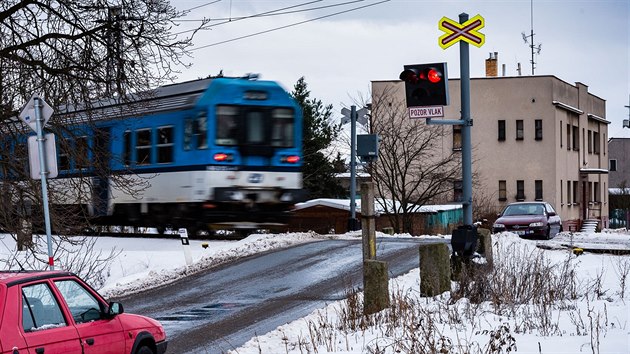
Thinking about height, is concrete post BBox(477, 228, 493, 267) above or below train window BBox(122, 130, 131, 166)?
below

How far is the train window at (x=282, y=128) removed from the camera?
89.4 feet

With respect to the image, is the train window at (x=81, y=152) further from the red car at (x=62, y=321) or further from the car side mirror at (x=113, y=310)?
the car side mirror at (x=113, y=310)

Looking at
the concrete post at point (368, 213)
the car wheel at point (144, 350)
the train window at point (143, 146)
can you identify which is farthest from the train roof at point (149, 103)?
A: the car wheel at point (144, 350)

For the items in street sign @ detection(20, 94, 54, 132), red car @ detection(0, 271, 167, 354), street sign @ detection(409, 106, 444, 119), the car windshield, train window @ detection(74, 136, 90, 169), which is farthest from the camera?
the car windshield

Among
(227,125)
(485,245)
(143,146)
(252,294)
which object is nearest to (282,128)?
(227,125)

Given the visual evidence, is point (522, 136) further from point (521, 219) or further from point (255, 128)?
point (255, 128)

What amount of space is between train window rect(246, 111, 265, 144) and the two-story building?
31216mm

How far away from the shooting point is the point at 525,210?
3362 centimetres

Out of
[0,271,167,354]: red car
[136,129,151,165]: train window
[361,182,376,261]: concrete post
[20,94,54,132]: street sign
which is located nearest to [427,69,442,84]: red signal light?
[361,182,376,261]: concrete post

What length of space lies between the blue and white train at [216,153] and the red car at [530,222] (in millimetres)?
7792

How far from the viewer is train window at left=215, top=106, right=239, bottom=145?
85.4 feet

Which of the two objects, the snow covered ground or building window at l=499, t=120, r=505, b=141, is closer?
the snow covered ground

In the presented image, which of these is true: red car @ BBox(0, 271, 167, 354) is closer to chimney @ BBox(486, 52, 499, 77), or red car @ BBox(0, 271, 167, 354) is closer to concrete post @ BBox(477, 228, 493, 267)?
concrete post @ BBox(477, 228, 493, 267)

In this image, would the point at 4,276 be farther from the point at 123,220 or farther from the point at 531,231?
the point at 531,231
